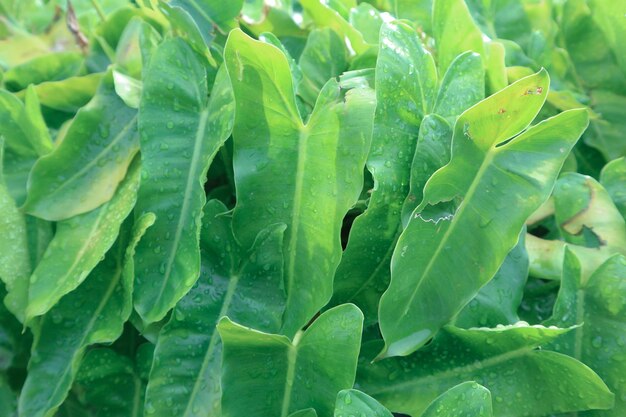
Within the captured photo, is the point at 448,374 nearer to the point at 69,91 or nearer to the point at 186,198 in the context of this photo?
the point at 186,198

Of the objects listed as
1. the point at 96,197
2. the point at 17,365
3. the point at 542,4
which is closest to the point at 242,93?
the point at 96,197

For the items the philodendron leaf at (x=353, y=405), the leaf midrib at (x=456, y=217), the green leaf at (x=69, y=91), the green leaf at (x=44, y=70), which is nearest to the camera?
the philodendron leaf at (x=353, y=405)

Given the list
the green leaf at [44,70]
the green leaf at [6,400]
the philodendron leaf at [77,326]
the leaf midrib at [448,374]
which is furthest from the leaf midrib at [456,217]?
the green leaf at [44,70]

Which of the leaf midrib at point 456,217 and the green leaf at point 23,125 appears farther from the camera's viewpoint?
the green leaf at point 23,125

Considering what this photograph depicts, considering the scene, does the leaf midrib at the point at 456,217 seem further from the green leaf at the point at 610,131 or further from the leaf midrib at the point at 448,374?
the green leaf at the point at 610,131

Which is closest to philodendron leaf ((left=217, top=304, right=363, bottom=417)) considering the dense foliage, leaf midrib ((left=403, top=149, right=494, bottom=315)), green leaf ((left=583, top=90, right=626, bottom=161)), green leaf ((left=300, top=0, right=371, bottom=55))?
the dense foliage

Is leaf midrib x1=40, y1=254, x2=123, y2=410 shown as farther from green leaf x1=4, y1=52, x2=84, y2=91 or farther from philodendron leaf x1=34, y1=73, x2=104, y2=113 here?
green leaf x1=4, y1=52, x2=84, y2=91
